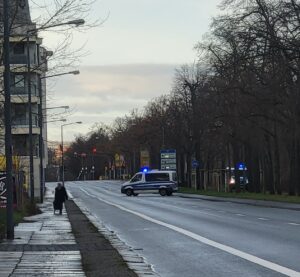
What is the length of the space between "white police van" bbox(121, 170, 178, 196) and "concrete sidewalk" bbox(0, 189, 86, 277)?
43710 mm

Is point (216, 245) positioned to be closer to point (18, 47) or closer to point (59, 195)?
Result: point (59, 195)

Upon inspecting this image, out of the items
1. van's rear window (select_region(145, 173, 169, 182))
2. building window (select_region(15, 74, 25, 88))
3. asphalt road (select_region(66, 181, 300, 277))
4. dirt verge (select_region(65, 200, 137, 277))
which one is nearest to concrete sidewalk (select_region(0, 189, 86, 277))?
dirt verge (select_region(65, 200, 137, 277))

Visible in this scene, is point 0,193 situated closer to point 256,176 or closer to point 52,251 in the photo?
point 52,251

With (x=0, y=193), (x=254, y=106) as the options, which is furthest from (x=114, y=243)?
(x=254, y=106)

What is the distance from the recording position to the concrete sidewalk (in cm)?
1182

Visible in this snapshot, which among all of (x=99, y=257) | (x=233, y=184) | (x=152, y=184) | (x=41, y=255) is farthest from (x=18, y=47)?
(x=233, y=184)

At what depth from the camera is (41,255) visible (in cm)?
1453

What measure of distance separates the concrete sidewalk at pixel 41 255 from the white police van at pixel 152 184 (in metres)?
43.7

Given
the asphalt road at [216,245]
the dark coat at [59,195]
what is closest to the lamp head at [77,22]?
the asphalt road at [216,245]

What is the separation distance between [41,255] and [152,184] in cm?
5156

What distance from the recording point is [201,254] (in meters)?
15.5

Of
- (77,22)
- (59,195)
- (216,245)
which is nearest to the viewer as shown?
(216,245)

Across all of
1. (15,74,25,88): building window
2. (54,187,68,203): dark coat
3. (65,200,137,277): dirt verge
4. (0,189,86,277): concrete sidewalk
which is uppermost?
(15,74,25,88): building window

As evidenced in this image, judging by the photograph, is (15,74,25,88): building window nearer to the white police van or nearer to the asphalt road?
the asphalt road
